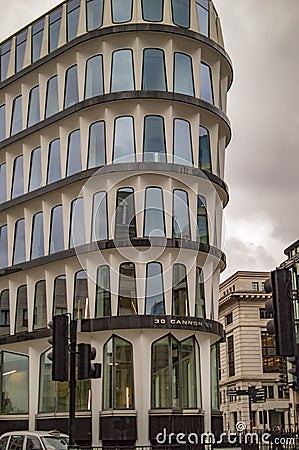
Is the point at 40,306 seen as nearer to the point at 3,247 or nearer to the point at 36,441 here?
the point at 3,247

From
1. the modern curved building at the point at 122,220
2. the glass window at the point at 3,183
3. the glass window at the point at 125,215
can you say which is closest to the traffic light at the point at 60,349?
the modern curved building at the point at 122,220

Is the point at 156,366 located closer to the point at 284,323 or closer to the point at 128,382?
the point at 128,382

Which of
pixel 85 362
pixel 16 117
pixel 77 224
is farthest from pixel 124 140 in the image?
pixel 85 362

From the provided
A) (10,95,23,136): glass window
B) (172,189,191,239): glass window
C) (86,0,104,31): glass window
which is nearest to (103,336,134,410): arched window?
(172,189,191,239): glass window

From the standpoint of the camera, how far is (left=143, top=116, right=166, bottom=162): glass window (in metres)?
35.6

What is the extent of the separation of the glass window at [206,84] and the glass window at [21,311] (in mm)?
14671

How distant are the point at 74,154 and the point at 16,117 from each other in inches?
285

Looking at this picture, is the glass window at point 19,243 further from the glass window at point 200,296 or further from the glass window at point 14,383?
the glass window at point 200,296

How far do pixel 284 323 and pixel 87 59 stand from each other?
28.4m

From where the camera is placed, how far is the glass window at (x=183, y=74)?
3700 centimetres

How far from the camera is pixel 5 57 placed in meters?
45.6

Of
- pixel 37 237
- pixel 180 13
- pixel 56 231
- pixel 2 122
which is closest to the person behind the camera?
pixel 180 13

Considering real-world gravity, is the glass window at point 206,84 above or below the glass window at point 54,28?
below

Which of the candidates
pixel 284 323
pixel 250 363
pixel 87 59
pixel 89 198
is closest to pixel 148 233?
pixel 89 198
